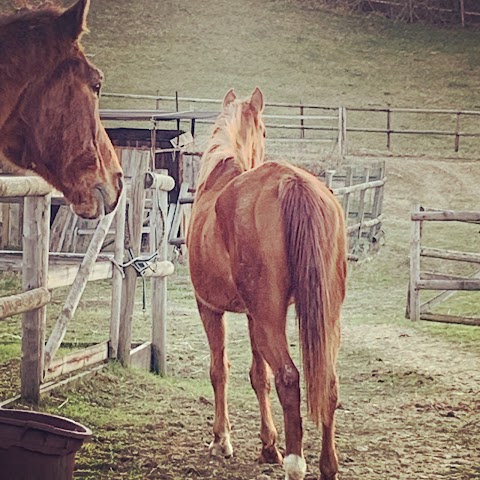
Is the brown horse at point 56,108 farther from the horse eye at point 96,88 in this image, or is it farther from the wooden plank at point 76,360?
the wooden plank at point 76,360

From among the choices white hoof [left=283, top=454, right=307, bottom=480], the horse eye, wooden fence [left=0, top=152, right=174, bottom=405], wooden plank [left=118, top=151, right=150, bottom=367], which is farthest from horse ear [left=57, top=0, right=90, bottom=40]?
wooden plank [left=118, top=151, right=150, bottom=367]

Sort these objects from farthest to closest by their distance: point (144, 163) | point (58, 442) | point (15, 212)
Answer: point (15, 212) < point (144, 163) < point (58, 442)

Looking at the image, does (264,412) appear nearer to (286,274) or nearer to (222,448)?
(222,448)

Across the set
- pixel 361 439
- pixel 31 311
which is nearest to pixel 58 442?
pixel 31 311

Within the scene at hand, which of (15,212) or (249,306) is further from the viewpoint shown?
(15,212)

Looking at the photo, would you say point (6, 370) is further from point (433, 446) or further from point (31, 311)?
point (433, 446)

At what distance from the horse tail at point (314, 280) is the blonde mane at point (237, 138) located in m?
0.86

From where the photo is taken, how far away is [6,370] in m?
4.95

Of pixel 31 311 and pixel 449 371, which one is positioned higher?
pixel 31 311

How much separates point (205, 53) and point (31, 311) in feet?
71.9

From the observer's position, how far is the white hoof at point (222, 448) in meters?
3.78

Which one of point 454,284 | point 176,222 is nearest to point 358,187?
point 176,222

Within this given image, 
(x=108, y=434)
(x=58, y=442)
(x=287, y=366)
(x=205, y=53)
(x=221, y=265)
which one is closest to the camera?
(x=58, y=442)

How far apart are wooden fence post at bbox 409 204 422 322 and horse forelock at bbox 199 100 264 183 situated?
12.6ft
